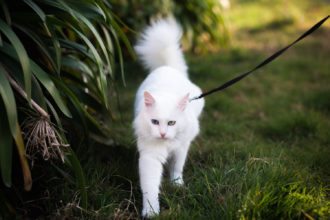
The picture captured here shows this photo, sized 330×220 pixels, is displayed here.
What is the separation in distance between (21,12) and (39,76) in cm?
38

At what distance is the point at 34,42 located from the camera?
171 centimetres

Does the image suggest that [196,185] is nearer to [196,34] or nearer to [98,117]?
[98,117]

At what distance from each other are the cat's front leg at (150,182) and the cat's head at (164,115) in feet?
0.51

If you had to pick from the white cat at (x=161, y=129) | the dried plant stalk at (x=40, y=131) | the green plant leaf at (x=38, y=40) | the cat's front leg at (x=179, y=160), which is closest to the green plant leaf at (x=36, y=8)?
the green plant leaf at (x=38, y=40)

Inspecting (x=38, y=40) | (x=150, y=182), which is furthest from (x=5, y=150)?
(x=150, y=182)

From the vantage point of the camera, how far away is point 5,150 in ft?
4.36

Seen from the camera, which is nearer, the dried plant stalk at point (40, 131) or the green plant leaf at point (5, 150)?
the green plant leaf at point (5, 150)

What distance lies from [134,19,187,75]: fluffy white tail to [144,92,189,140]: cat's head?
2.70ft

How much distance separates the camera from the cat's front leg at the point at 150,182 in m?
1.68

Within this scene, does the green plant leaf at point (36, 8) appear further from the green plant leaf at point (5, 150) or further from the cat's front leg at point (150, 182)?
the cat's front leg at point (150, 182)

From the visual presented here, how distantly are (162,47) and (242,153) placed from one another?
107 cm

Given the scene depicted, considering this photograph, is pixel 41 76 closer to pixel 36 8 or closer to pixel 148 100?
pixel 36 8

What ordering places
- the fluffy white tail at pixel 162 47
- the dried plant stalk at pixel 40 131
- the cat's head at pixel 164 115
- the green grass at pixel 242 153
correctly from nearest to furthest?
the dried plant stalk at pixel 40 131 → the green grass at pixel 242 153 → the cat's head at pixel 164 115 → the fluffy white tail at pixel 162 47

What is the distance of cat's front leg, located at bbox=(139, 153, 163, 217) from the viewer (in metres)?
1.68
